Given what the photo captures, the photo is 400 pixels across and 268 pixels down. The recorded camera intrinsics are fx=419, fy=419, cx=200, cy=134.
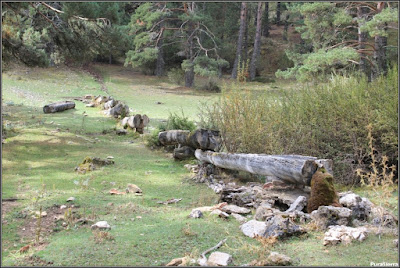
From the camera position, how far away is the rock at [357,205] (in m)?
4.82

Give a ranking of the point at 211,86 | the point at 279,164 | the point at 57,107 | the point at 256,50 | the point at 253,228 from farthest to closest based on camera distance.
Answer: the point at 256,50
the point at 211,86
the point at 57,107
the point at 279,164
the point at 253,228

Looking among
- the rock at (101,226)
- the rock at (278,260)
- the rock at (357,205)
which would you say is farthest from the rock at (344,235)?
the rock at (101,226)

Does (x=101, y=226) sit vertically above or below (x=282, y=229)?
below

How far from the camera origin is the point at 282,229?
442 centimetres

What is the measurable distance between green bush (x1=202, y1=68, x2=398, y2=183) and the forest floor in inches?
41.4

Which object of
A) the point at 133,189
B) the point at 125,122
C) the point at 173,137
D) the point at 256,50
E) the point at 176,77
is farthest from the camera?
the point at 256,50

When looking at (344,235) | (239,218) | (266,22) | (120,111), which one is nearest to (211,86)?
(120,111)

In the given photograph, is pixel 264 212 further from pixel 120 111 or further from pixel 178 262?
pixel 120 111

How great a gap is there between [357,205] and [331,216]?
0.41m

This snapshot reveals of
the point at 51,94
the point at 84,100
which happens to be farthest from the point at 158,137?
the point at 51,94

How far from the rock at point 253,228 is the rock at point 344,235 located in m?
0.66

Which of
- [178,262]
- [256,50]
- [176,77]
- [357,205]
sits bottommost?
[178,262]

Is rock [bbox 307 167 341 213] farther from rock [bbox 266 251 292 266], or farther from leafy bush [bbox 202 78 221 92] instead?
leafy bush [bbox 202 78 221 92]

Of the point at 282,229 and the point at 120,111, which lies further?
the point at 120,111
